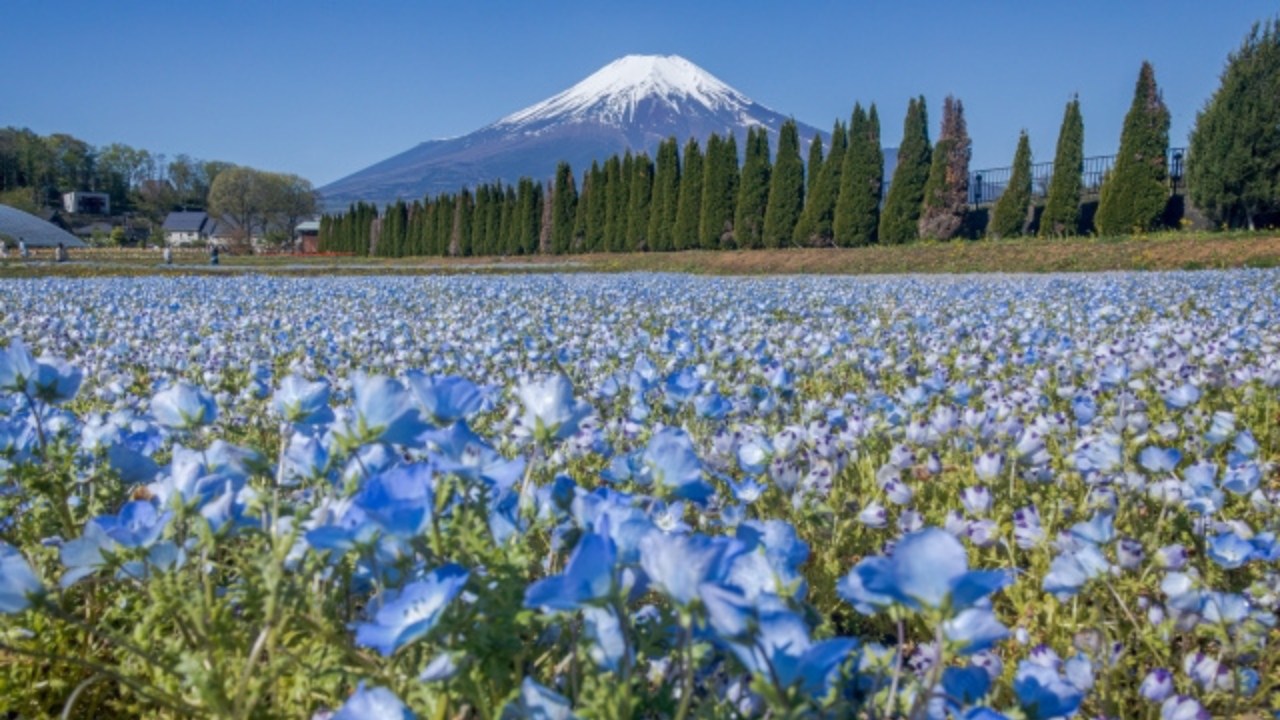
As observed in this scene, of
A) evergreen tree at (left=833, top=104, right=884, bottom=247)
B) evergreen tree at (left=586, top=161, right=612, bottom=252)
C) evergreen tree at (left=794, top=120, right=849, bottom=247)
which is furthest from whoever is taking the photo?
evergreen tree at (left=586, top=161, right=612, bottom=252)

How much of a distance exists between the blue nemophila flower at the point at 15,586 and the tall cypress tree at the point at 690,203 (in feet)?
113

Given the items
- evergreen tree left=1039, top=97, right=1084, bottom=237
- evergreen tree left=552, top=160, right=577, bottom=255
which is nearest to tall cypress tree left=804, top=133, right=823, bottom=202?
evergreen tree left=1039, top=97, right=1084, bottom=237

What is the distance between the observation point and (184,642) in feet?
4.64

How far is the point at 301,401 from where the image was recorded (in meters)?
1.43

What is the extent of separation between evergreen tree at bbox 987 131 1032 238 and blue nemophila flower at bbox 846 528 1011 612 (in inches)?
1158

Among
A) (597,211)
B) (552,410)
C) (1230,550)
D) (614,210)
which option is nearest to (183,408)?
(552,410)

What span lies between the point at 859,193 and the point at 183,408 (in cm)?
3034

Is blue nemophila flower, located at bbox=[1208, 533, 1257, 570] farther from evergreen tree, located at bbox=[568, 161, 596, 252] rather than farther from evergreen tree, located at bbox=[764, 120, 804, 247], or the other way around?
evergreen tree, located at bbox=[568, 161, 596, 252]

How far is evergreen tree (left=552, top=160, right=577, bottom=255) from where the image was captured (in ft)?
138

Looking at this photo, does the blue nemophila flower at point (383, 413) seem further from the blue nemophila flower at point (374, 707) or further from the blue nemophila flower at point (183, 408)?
the blue nemophila flower at point (183, 408)

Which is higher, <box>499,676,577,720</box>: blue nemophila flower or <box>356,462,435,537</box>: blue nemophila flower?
<box>356,462,435,537</box>: blue nemophila flower

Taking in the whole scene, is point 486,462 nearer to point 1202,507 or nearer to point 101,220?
point 1202,507

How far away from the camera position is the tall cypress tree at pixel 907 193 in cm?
2914

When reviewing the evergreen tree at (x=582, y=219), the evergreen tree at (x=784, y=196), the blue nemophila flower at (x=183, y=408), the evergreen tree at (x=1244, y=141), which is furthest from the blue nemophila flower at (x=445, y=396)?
the evergreen tree at (x=582, y=219)
